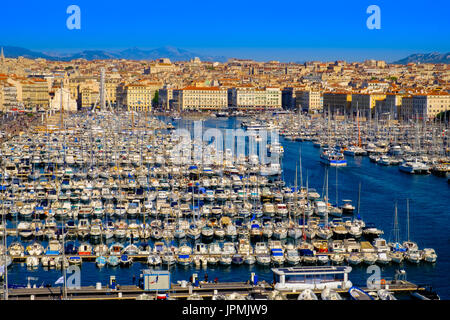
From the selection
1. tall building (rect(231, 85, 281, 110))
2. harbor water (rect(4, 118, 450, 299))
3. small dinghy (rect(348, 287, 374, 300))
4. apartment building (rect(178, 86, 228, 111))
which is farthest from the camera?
tall building (rect(231, 85, 281, 110))

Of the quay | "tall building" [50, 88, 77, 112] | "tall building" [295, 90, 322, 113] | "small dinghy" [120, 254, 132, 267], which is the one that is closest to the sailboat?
the quay

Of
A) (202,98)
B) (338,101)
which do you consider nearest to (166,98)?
(202,98)

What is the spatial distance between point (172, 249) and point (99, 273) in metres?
0.88

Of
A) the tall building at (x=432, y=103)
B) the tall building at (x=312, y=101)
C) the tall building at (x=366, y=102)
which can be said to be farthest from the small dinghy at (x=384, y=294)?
the tall building at (x=312, y=101)

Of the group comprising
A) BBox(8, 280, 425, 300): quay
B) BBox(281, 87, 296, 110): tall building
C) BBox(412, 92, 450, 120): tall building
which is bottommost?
BBox(8, 280, 425, 300): quay

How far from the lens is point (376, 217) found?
9.37m

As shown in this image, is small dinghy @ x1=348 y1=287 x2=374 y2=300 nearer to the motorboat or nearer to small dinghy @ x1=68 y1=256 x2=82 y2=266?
the motorboat

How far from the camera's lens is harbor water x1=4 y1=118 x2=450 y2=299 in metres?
6.55

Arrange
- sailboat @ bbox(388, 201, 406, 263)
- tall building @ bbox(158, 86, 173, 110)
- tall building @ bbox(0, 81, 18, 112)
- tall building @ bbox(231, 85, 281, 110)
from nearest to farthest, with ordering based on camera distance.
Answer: sailboat @ bbox(388, 201, 406, 263) < tall building @ bbox(0, 81, 18, 112) < tall building @ bbox(231, 85, 281, 110) < tall building @ bbox(158, 86, 173, 110)

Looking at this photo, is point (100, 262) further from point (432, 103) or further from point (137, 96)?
point (137, 96)

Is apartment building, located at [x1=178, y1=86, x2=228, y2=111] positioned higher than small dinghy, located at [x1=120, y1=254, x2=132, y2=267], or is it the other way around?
apartment building, located at [x1=178, y1=86, x2=228, y2=111]

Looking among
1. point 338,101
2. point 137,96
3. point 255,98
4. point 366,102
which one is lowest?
point 366,102

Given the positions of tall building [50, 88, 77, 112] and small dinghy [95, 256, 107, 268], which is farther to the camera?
tall building [50, 88, 77, 112]
